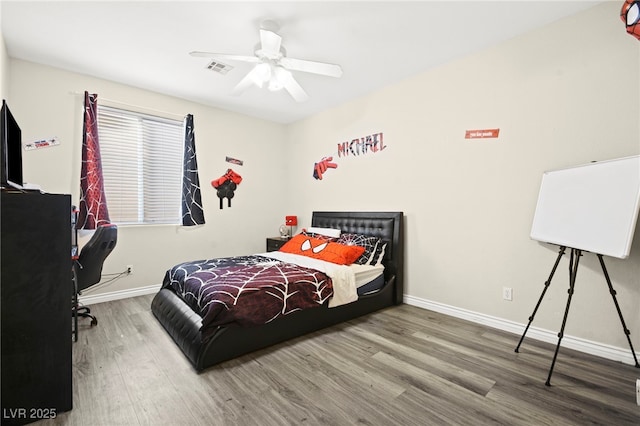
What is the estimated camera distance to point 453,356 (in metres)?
2.20

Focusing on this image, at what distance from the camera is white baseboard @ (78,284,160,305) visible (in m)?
3.34

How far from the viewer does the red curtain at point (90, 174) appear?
3240 mm

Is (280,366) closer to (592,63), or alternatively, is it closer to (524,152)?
(524,152)

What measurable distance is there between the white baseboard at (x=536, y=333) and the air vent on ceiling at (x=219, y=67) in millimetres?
3378

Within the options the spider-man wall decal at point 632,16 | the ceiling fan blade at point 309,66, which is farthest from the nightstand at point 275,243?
the spider-man wall decal at point 632,16

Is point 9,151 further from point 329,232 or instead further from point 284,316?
point 329,232

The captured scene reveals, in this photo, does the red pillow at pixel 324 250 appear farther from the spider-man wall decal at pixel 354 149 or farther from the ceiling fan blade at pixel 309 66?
the ceiling fan blade at pixel 309 66

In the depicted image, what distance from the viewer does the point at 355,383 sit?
186 centimetres

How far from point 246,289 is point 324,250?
1336 millimetres

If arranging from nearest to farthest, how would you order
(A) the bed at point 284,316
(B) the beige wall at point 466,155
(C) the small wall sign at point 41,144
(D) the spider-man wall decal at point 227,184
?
(A) the bed at point 284,316, (B) the beige wall at point 466,155, (C) the small wall sign at point 41,144, (D) the spider-man wall decal at point 227,184

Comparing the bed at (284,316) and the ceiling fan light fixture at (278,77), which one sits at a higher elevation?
the ceiling fan light fixture at (278,77)

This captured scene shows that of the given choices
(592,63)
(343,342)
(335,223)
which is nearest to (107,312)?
(343,342)

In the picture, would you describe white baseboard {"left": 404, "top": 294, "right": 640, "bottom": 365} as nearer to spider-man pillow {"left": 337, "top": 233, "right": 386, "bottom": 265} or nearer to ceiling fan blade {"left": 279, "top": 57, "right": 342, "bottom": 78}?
spider-man pillow {"left": 337, "top": 233, "right": 386, "bottom": 265}

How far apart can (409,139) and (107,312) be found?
391cm
